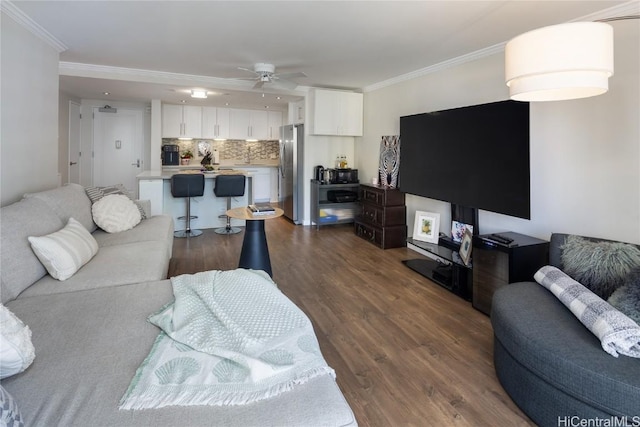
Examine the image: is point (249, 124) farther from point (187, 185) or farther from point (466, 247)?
point (466, 247)

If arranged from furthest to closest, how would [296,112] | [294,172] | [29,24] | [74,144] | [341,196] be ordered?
[74,144]
[296,112]
[294,172]
[341,196]
[29,24]

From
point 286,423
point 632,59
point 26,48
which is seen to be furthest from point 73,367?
point 632,59

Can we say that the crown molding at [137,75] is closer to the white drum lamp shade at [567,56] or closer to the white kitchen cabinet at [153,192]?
the white kitchen cabinet at [153,192]

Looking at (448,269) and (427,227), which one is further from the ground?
(427,227)

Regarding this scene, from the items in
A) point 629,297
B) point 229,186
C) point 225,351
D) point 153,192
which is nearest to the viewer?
point 225,351

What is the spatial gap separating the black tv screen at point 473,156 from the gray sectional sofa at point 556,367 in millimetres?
1068

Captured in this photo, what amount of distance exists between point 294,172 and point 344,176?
92 cm

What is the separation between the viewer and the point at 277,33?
3.19m

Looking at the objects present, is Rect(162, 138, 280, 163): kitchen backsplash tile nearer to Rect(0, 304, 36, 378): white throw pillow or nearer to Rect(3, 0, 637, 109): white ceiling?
Rect(3, 0, 637, 109): white ceiling

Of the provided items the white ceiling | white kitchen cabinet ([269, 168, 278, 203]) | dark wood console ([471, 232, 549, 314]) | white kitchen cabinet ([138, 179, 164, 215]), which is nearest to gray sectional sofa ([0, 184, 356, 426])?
the white ceiling

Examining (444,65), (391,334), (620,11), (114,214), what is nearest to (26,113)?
(114,214)

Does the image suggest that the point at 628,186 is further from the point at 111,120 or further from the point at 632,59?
the point at 111,120

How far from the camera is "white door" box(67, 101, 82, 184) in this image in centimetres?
684

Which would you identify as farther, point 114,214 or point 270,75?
point 270,75
